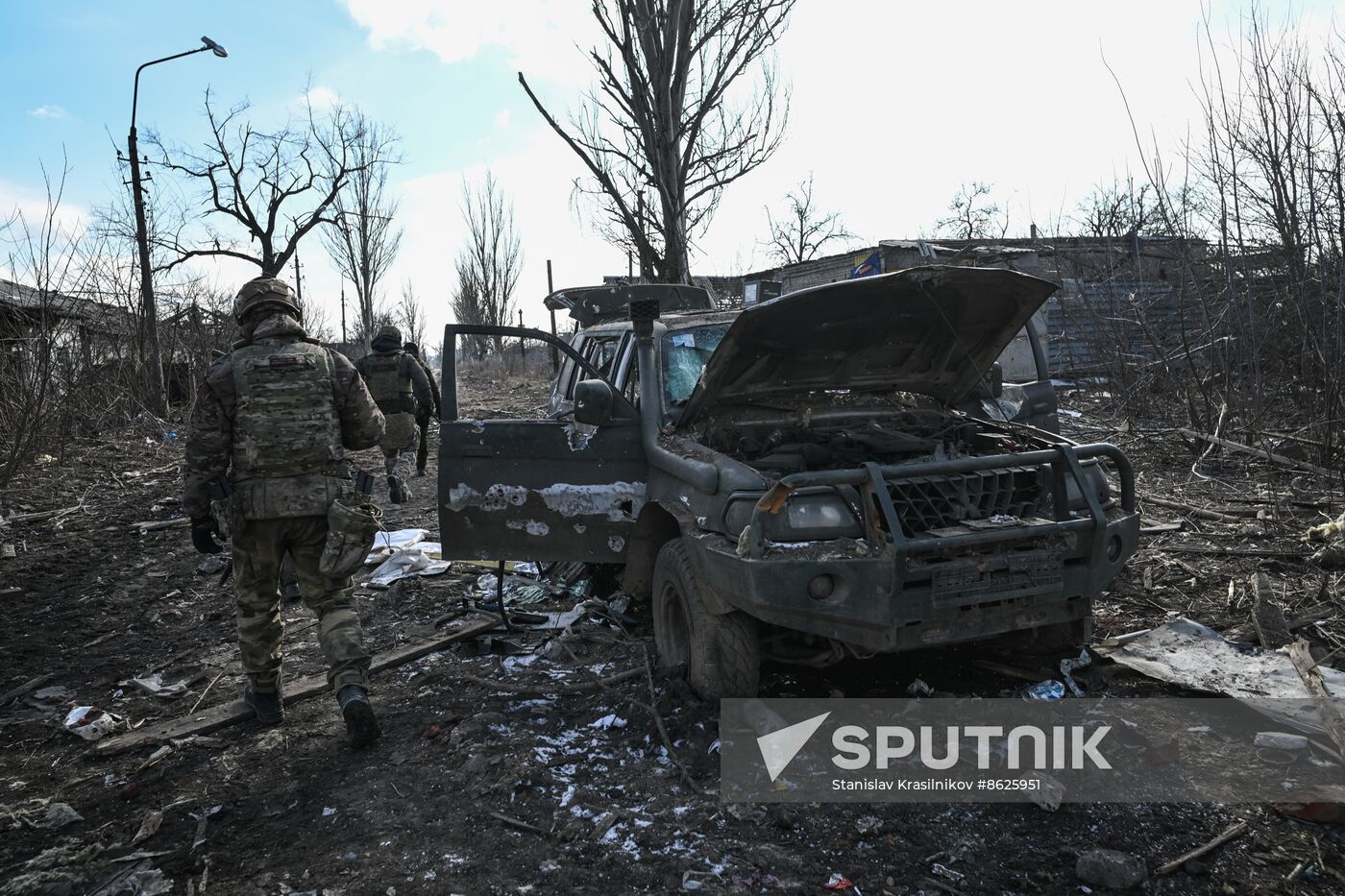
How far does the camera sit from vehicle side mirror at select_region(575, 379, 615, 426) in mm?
3600

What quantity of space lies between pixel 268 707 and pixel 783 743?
228cm

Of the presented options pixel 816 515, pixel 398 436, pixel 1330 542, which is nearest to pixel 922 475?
pixel 816 515

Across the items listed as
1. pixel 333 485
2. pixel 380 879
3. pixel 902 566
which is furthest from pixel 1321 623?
pixel 333 485

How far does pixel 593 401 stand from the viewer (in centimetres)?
360

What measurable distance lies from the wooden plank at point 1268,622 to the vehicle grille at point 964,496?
1416mm

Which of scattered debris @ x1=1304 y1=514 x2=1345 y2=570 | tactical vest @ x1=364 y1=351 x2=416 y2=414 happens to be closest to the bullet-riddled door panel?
tactical vest @ x1=364 y1=351 x2=416 y2=414

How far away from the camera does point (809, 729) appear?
3055 mm

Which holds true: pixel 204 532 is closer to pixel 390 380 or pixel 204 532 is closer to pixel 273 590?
pixel 273 590

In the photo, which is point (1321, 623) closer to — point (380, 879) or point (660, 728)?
point (660, 728)

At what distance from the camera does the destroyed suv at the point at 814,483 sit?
9.08ft

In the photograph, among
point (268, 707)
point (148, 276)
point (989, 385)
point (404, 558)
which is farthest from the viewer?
point (148, 276)

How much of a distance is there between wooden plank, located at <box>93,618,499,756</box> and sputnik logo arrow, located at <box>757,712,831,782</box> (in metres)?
2.16

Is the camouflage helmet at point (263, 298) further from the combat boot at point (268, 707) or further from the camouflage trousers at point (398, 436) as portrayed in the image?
the camouflage trousers at point (398, 436)

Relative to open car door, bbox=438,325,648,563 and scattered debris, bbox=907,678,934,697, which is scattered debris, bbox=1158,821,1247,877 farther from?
open car door, bbox=438,325,648,563
